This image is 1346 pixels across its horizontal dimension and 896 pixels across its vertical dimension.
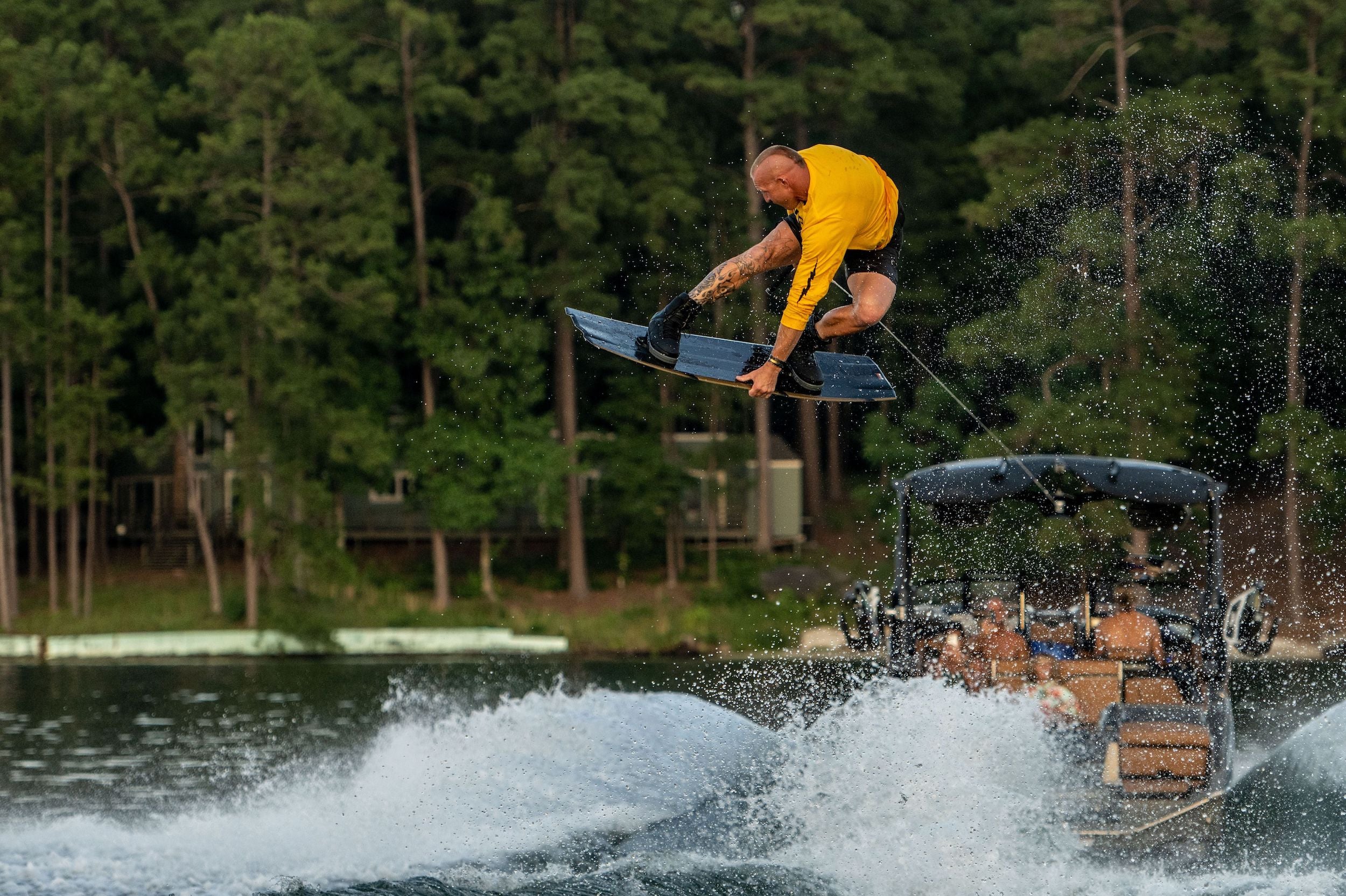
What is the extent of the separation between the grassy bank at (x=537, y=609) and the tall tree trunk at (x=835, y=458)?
732 centimetres

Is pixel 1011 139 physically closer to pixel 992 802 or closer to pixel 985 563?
pixel 985 563

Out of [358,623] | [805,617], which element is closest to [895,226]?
[805,617]

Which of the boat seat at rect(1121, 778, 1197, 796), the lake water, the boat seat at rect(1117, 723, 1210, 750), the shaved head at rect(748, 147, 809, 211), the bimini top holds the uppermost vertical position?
the shaved head at rect(748, 147, 809, 211)

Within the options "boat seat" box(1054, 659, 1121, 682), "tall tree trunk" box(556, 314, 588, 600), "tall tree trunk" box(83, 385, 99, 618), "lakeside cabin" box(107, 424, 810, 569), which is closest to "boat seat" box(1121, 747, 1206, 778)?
"boat seat" box(1054, 659, 1121, 682)

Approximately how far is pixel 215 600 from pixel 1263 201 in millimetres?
19825

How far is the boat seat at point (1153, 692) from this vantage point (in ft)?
39.2

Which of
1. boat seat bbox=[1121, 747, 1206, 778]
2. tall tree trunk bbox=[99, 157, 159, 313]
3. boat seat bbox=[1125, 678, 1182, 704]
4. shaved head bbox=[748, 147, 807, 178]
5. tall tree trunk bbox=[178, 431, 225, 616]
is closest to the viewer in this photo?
shaved head bbox=[748, 147, 807, 178]

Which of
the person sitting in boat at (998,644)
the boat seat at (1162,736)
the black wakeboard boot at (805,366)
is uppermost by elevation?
the black wakeboard boot at (805,366)

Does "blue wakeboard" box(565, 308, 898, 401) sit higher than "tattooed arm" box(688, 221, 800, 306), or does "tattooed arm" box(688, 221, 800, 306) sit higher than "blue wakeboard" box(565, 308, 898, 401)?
"tattooed arm" box(688, 221, 800, 306)

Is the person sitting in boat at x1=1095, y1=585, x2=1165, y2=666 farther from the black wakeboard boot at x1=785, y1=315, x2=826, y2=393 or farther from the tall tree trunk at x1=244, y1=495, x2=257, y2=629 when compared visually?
the tall tree trunk at x1=244, y1=495, x2=257, y2=629

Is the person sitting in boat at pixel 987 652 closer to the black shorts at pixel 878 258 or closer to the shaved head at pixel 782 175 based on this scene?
the black shorts at pixel 878 258

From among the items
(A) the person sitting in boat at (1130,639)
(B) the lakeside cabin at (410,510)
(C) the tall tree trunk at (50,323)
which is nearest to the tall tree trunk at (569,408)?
(B) the lakeside cabin at (410,510)

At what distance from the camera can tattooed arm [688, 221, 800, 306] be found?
397 inches

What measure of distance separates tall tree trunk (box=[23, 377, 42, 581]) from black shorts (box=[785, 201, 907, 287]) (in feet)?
86.1
